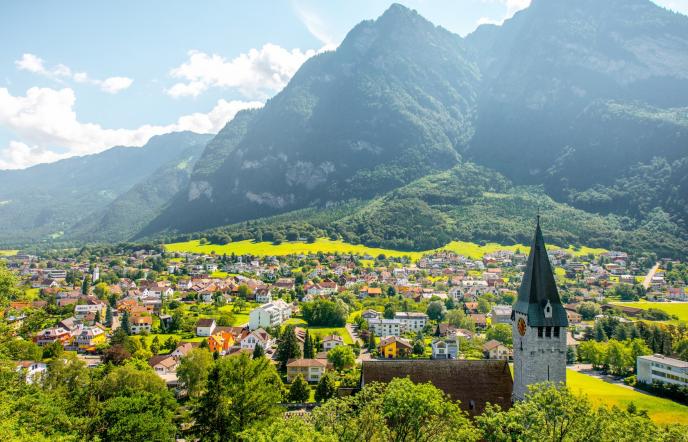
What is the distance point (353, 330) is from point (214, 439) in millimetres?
62763

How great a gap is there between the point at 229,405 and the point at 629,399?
44.7 metres

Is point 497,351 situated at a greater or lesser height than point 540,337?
lesser

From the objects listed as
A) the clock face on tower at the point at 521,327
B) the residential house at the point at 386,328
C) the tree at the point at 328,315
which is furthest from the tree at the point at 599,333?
the clock face on tower at the point at 521,327

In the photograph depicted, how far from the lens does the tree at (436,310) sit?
329 feet

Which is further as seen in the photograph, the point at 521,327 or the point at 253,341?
the point at 253,341

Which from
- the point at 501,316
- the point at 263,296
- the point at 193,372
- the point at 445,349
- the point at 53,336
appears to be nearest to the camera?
the point at 193,372

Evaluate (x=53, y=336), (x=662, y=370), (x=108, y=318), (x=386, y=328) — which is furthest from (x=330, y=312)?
(x=662, y=370)

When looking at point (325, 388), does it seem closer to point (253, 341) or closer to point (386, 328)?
point (253, 341)

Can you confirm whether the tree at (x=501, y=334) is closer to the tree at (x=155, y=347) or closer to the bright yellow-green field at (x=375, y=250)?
the tree at (x=155, y=347)

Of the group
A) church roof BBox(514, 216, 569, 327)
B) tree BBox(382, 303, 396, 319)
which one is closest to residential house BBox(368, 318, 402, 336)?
tree BBox(382, 303, 396, 319)

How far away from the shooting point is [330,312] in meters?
94.6

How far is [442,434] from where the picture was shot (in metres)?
20.2

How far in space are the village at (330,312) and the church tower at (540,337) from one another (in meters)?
8.84

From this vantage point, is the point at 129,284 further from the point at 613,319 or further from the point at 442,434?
the point at 442,434
